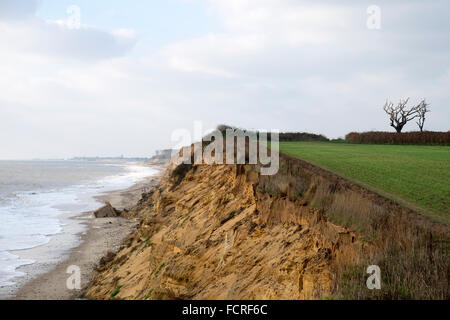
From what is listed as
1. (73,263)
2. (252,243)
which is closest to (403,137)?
(73,263)

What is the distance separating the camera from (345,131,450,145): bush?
113 ft

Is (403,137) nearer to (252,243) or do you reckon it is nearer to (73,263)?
(73,263)

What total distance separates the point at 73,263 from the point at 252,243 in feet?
52.1

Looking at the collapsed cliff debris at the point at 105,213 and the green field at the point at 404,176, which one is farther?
the collapsed cliff debris at the point at 105,213

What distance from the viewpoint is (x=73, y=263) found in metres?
21.1

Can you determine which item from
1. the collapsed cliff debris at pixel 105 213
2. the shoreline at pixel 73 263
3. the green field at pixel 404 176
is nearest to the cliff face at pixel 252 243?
the green field at pixel 404 176

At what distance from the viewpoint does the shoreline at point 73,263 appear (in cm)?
1631

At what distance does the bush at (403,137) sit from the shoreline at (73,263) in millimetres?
23448

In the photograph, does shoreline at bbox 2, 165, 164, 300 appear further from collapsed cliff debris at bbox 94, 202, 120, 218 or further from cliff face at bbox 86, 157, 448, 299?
cliff face at bbox 86, 157, 448, 299

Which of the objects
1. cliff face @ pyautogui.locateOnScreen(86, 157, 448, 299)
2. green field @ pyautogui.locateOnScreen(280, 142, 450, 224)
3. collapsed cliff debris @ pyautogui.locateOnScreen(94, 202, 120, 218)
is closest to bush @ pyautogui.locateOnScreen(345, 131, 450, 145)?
green field @ pyautogui.locateOnScreen(280, 142, 450, 224)

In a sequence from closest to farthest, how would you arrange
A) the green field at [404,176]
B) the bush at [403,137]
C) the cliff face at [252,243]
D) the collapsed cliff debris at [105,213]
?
the cliff face at [252,243] → the green field at [404,176] → the bush at [403,137] → the collapsed cliff debris at [105,213]

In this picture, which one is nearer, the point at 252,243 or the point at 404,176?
the point at 252,243

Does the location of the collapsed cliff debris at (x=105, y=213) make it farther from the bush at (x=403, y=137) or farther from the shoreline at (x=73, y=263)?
the bush at (x=403, y=137)
